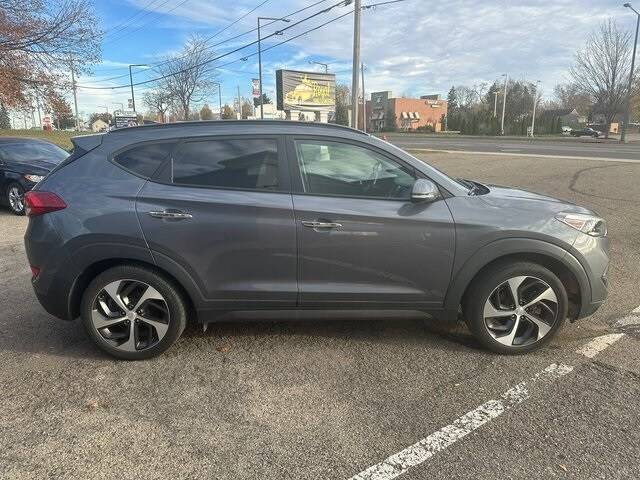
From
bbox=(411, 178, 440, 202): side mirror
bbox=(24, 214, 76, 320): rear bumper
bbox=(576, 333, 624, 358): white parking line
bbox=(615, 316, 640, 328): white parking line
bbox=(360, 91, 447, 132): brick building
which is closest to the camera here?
bbox=(411, 178, 440, 202): side mirror

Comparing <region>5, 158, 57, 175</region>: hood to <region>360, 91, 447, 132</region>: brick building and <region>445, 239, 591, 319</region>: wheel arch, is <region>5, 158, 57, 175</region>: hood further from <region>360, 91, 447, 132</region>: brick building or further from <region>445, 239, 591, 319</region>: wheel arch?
<region>360, 91, 447, 132</region>: brick building

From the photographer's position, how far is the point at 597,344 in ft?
12.5

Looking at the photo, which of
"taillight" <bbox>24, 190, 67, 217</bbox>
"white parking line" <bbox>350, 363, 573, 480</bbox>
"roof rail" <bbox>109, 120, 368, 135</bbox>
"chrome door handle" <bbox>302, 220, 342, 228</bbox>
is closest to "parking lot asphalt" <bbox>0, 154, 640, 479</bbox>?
"white parking line" <bbox>350, 363, 573, 480</bbox>

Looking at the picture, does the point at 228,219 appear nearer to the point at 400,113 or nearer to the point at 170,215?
the point at 170,215

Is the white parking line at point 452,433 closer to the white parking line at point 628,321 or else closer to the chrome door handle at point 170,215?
the white parking line at point 628,321

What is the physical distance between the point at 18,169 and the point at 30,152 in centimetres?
76

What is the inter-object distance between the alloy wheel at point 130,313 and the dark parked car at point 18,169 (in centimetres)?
708

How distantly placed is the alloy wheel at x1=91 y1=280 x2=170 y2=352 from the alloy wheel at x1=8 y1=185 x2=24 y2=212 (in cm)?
750

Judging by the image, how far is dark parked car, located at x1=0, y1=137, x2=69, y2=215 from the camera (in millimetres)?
9469

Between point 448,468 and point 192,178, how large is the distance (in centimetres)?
248

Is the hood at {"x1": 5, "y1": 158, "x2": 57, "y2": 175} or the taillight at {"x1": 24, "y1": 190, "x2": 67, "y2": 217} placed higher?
the taillight at {"x1": 24, "y1": 190, "x2": 67, "y2": 217}

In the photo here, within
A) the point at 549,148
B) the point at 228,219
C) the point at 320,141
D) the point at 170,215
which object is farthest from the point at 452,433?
the point at 549,148

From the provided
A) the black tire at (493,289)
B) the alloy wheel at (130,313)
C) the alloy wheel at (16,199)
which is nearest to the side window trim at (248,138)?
the alloy wheel at (130,313)

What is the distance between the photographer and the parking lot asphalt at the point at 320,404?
2.54m
